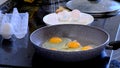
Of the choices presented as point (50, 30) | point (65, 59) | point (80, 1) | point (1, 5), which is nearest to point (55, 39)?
point (50, 30)

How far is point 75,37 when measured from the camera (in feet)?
2.93

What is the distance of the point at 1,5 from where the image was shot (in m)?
1.16

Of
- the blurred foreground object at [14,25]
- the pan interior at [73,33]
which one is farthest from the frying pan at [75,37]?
the blurred foreground object at [14,25]

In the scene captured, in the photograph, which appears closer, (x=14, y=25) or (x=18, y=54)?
(x=18, y=54)

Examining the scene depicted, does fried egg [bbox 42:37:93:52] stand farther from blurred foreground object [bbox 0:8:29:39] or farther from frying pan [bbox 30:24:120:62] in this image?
blurred foreground object [bbox 0:8:29:39]

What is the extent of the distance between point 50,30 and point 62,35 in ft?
0.18

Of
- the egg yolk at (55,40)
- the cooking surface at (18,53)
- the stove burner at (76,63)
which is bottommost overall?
the cooking surface at (18,53)

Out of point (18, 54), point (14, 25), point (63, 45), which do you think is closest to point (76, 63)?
point (63, 45)

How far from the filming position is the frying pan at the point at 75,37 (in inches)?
28.1

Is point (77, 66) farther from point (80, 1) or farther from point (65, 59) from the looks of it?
point (80, 1)

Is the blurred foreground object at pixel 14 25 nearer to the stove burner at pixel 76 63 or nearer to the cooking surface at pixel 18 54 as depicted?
the cooking surface at pixel 18 54

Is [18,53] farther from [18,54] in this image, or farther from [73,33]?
[73,33]

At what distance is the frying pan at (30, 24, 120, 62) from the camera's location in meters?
0.71

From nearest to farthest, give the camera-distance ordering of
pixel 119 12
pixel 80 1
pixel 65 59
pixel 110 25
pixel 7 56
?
pixel 65 59 < pixel 7 56 < pixel 110 25 < pixel 119 12 < pixel 80 1
